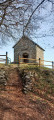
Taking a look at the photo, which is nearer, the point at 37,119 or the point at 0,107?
the point at 37,119

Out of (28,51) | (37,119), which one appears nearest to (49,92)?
(37,119)

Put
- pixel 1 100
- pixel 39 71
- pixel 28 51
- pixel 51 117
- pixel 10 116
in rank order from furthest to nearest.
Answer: pixel 28 51, pixel 39 71, pixel 1 100, pixel 51 117, pixel 10 116

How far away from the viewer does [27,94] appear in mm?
9227

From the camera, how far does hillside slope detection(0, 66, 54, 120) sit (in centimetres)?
684

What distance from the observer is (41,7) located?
5.91 meters

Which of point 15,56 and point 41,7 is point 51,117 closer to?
point 41,7

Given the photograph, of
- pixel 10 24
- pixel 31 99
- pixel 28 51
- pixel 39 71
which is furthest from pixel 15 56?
pixel 31 99

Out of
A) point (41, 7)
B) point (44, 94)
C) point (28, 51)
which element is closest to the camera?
point (41, 7)

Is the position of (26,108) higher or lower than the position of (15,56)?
lower

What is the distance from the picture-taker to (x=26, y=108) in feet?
24.1

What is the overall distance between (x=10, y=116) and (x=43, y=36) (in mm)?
5426

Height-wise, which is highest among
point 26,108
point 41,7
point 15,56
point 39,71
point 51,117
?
point 41,7

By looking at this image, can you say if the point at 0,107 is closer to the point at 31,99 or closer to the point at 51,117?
the point at 31,99

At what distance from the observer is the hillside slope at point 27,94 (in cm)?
684
